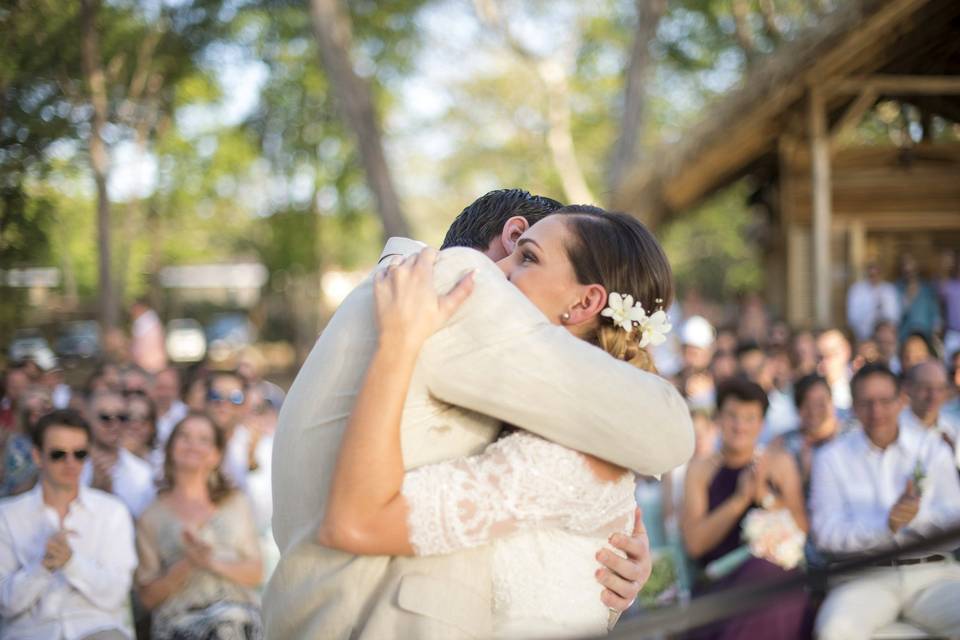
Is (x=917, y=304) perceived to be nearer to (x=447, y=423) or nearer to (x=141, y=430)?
(x=141, y=430)

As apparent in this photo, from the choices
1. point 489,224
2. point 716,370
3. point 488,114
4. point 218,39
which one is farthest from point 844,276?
point 488,114

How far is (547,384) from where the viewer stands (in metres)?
1.83

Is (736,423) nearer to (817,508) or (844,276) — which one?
(817,508)

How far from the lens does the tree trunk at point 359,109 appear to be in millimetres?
13133

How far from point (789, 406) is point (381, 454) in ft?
21.0

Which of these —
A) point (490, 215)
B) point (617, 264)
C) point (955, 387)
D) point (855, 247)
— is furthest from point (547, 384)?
point (855, 247)

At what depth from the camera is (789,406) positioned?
7.65 m

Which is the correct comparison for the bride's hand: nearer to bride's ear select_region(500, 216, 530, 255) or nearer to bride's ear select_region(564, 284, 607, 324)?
bride's ear select_region(564, 284, 607, 324)

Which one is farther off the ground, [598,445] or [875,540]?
[598,445]

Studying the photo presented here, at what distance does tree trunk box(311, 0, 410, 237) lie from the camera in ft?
43.1

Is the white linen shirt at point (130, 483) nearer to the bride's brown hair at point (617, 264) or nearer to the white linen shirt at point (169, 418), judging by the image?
the white linen shirt at point (169, 418)

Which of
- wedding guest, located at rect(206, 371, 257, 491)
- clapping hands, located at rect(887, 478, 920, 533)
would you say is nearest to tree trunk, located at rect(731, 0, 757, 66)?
wedding guest, located at rect(206, 371, 257, 491)

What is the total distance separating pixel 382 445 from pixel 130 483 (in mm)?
4335

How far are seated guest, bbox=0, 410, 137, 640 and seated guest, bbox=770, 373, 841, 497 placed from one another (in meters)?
3.68
